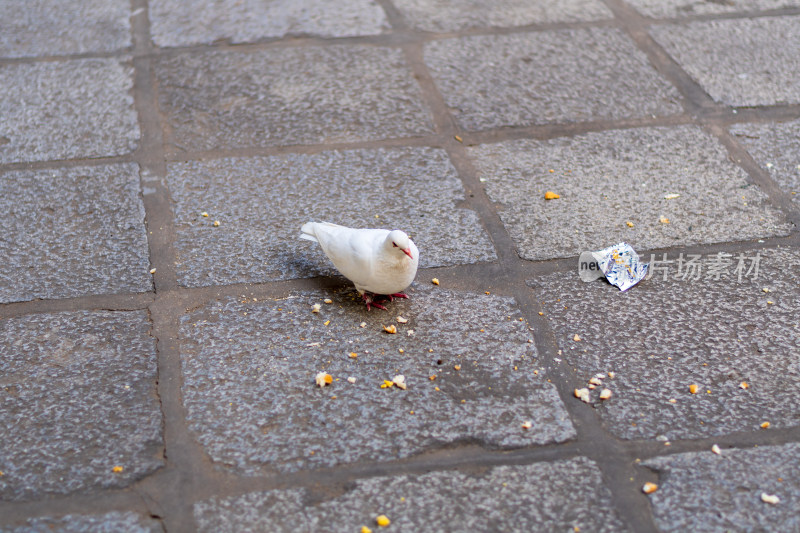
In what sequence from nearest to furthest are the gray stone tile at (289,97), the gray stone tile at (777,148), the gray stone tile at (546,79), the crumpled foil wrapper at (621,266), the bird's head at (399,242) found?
the bird's head at (399,242) < the crumpled foil wrapper at (621,266) < the gray stone tile at (777,148) < the gray stone tile at (289,97) < the gray stone tile at (546,79)

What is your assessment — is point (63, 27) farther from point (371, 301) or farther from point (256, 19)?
point (371, 301)

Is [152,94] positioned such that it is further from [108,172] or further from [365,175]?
[365,175]

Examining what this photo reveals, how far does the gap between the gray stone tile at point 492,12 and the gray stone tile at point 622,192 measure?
1.11m

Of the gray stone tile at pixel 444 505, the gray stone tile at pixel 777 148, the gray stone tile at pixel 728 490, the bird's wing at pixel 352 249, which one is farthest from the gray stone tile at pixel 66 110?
the gray stone tile at pixel 777 148

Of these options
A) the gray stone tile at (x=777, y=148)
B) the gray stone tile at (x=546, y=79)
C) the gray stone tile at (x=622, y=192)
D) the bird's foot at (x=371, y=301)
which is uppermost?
the gray stone tile at (x=546, y=79)

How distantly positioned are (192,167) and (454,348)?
53.1 inches

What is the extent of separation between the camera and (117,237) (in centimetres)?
272

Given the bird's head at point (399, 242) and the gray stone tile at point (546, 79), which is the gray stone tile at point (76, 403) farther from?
the gray stone tile at point (546, 79)

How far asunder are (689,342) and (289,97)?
1999 mm

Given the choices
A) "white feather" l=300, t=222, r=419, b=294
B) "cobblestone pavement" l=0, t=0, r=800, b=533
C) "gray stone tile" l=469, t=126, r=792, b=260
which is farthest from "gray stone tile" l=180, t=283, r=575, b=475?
"gray stone tile" l=469, t=126, r=792, b=260

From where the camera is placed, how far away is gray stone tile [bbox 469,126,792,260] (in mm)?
→ 2750

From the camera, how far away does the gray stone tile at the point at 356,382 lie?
2039 millimetres

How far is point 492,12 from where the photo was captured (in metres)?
4.19

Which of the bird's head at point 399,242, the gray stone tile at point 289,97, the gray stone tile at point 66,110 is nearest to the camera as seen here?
the bird's head at point 399,242
